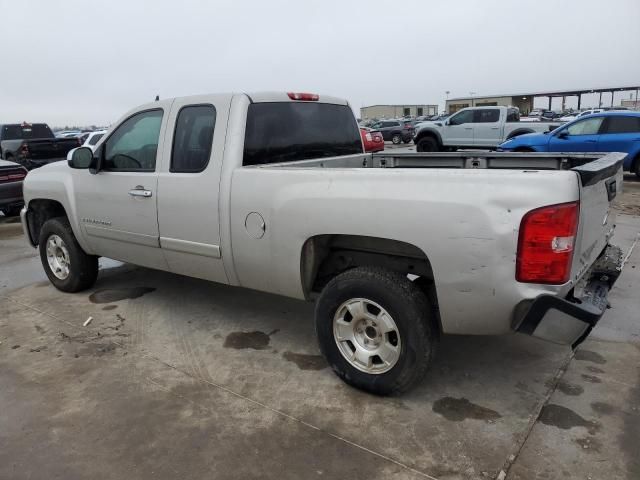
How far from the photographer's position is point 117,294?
5.20m

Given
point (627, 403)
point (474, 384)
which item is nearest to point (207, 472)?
point (474, 384)

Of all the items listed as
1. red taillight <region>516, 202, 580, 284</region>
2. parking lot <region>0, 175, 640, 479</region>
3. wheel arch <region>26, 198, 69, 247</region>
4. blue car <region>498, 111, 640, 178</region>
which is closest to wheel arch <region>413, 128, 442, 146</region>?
blue car <region>498, 111, 640, 178</region>

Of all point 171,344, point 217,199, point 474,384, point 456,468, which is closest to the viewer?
point 456,468

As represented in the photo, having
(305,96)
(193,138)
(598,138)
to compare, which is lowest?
(598,138)

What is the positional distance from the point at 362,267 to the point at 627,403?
5.69 feet

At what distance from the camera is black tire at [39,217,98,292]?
5.00 metres

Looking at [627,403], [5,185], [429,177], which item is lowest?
[627,403]

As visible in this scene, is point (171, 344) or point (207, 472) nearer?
point (207, 472)

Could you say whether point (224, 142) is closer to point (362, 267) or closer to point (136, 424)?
point (362, 267)

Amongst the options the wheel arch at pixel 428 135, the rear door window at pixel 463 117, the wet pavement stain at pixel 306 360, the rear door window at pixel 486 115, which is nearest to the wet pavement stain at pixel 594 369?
the wet pavement stain at pixel 306 360

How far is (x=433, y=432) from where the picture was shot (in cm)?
279

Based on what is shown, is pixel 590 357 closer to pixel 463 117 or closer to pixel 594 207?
pixel 594 207

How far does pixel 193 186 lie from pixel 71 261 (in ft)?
7.02

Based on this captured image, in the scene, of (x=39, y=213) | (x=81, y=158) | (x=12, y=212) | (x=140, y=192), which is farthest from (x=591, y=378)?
(x=12, y=212)
